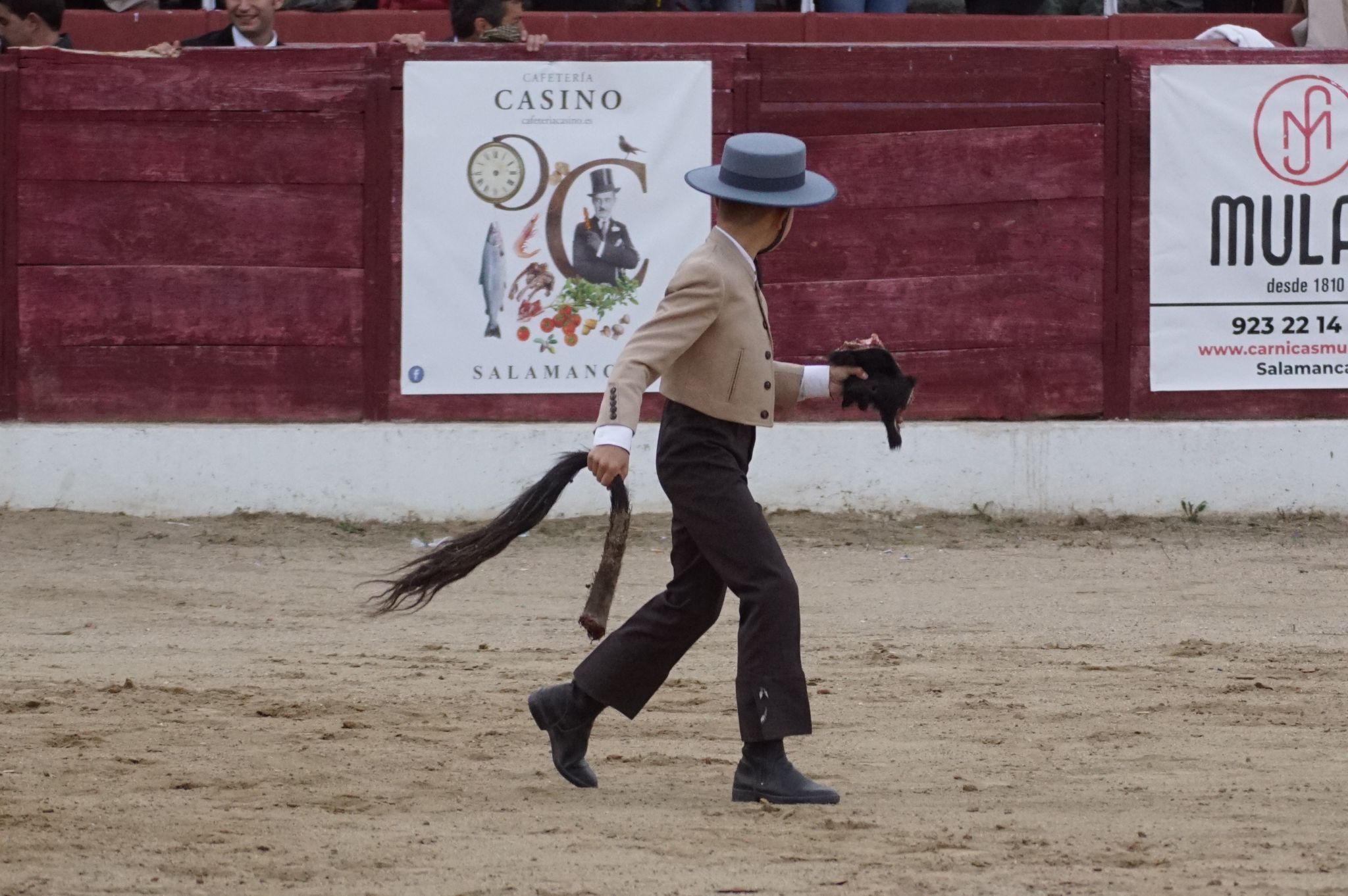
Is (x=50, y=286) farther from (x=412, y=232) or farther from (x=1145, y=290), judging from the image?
(x=1145, y=290)

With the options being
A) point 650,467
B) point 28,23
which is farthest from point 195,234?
point 650,467

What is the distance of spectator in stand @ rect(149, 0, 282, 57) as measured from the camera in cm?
982

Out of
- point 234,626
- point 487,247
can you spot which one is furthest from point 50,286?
point 234,626

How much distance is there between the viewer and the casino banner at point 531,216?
9844 mm

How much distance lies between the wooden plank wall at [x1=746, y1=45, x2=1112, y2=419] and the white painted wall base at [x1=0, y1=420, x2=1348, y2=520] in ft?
1.42

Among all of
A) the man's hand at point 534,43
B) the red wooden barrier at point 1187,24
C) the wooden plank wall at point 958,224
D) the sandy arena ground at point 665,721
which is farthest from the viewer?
the red wooden barrier at point 1187,24

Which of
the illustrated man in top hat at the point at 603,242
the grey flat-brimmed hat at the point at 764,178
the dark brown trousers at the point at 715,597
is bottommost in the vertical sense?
the dark brown trousers at the point at 715,597

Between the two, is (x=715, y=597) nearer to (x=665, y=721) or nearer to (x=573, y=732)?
(x=573, y=732)

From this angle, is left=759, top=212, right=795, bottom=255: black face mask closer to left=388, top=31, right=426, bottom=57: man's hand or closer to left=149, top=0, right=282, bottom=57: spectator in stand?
left=388, top=31, right=426, bottom=57: man's hand

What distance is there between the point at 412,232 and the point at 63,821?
5.78 m

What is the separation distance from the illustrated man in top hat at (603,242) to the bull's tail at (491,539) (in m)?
4.83

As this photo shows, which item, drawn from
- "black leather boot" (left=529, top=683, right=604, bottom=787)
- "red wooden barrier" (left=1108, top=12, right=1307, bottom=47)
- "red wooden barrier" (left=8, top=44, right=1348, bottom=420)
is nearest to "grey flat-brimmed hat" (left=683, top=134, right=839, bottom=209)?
"black leather boot" (left=529, top=683, right=604, bottom=787)

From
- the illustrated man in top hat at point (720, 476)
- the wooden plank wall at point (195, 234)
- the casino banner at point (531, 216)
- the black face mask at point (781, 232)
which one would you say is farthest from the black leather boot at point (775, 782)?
the wooden plank wall at point (195, 234)

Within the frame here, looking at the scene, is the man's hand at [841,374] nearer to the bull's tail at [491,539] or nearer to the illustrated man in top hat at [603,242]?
the bull's tail at [491,539]
